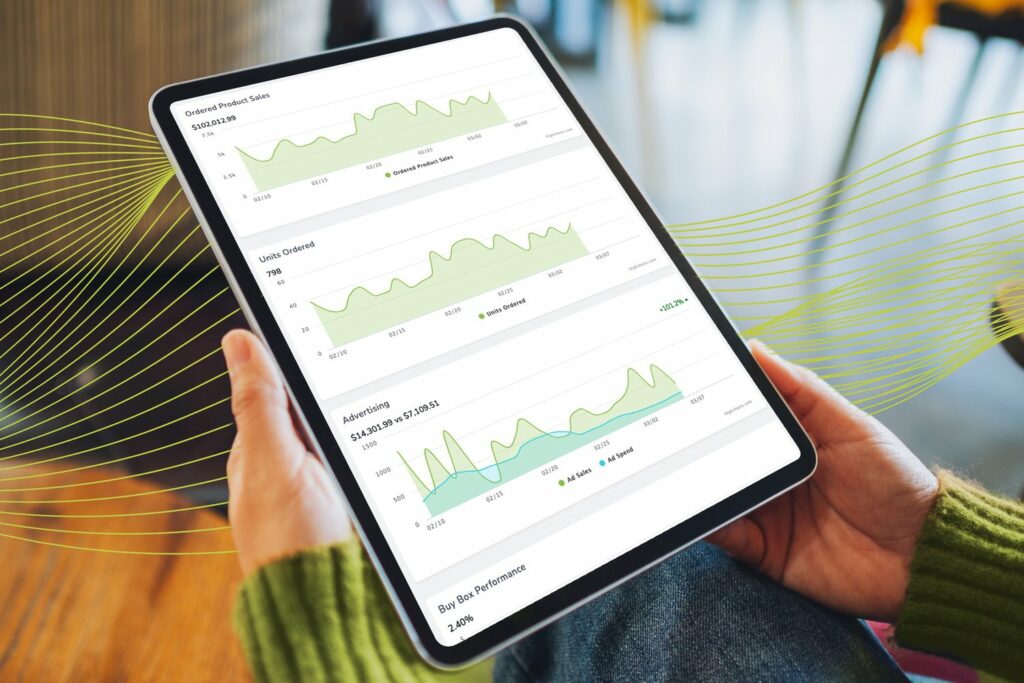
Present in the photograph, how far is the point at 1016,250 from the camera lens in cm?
66

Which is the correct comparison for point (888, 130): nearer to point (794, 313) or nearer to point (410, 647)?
point (794, 313)

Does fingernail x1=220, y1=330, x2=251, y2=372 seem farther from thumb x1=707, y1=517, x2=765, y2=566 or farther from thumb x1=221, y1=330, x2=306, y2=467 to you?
thumb x1=707, y1=517, x2=765, y2=566

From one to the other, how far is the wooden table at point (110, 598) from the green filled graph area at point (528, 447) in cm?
20

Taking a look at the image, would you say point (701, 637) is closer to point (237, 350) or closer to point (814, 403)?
point (814, 403)

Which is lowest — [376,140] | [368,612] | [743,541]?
[743,541]

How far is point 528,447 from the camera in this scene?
1.60 ft

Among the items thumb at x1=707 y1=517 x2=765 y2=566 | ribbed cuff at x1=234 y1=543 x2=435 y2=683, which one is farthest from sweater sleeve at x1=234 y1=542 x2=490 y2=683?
thumb at x1=707 y1=517 x2=765 y2=566

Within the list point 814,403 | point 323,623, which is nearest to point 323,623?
point 323,623

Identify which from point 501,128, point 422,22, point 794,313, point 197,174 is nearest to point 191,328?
point 197,174

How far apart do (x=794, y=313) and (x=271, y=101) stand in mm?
588

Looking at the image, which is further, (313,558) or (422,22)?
(422,22)

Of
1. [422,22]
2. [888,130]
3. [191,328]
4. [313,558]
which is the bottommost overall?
[313,558]

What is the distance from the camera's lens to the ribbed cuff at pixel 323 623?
0.43 m

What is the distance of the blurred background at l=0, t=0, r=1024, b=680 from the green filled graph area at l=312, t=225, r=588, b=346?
8.8 inches
